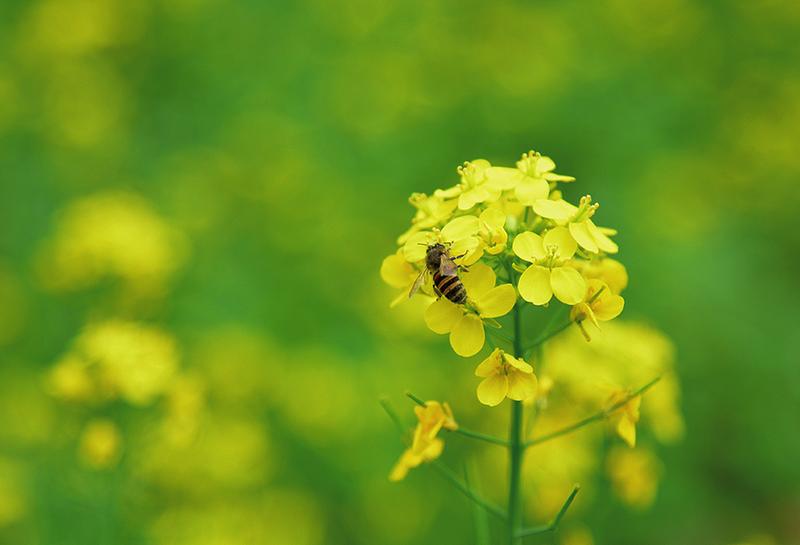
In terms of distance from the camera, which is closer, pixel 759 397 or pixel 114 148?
pixel 759 397

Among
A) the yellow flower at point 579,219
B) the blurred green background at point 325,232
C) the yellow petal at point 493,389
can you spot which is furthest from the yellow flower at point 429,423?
the blurred green background at point 325,232

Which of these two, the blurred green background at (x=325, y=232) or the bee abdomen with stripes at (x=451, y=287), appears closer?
the bee abdomen with stripes at (x=451, y=287)

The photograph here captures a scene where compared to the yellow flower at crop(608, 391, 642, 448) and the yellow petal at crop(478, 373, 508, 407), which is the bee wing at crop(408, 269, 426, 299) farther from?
the yellow flower at crop(608, 391, 642, 448)

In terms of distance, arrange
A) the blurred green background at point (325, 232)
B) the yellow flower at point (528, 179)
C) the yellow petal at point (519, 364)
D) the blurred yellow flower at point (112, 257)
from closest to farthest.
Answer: the yellow petal at point (519, 364)
the yellow flower at point (528, 179)
the blurred green background at point (325, 232)
the blurred yellow flower at point (112, 257)

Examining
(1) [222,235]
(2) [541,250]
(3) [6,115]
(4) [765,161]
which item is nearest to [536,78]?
(4) [765,161]

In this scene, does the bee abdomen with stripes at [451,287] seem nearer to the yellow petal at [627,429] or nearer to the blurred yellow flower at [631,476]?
the yellow petal at [627,429]

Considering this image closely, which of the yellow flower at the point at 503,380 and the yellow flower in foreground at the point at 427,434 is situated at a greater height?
the yellow flower at the point at 503,380

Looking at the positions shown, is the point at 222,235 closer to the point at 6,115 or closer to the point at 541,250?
the point at 6,115
